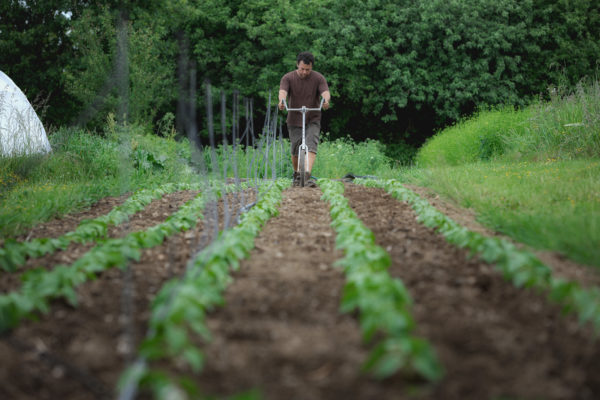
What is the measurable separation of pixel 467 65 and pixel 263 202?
1503cm

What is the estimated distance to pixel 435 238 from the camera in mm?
4020

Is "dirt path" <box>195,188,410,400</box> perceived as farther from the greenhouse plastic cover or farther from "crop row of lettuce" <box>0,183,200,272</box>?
the greenhouse plastic cover

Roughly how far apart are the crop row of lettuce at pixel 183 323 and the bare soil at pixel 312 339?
0.09m

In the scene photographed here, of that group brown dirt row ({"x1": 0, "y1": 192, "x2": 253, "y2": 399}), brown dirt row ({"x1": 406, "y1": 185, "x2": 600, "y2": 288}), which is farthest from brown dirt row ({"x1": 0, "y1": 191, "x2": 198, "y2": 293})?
brown dirt row ({"x1": 406, "y1": 185, "x2": 600, "y2": 288})

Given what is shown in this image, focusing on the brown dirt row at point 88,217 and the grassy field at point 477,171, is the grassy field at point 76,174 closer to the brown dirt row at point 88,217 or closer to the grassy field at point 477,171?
the grassy field at point 477,171

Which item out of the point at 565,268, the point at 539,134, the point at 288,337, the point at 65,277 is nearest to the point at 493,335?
the point at 288,337

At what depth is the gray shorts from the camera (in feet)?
25.3

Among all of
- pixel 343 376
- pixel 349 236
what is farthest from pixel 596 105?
pixel 343 376

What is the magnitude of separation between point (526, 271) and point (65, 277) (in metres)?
2.40

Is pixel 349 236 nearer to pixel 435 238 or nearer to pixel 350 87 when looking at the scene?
pixel 435 238

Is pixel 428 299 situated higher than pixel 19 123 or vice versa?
pixel 19 123

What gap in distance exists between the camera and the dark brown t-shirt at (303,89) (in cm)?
753

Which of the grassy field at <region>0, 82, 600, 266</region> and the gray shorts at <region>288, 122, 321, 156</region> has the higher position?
the gray shorts at <region>288, 122, 321, 156</region>

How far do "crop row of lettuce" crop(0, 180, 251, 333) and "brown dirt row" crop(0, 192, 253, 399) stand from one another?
66mm
